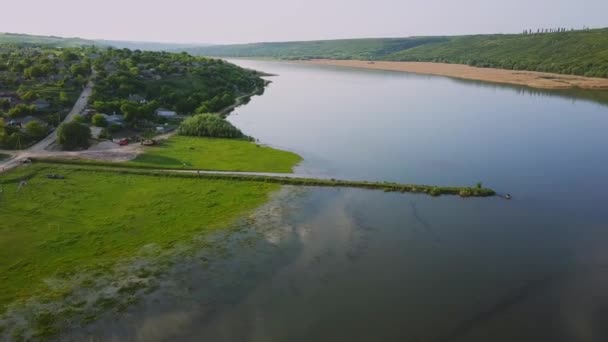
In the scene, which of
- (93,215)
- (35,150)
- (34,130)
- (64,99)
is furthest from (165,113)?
(93,215)

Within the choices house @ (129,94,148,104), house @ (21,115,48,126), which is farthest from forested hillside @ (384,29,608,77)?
house @ (21,115,48,126)

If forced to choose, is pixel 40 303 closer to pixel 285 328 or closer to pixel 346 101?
pixel 285 328

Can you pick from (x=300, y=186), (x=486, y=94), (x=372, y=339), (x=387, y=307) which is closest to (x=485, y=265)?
(x=387, y=307)

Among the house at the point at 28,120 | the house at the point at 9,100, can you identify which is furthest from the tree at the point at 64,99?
the house at the point at 28,120

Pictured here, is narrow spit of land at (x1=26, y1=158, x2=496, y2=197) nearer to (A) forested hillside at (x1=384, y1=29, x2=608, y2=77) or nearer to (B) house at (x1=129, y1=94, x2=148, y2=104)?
(B) house at (x1=129, y1=94, x2=148, y2=104)

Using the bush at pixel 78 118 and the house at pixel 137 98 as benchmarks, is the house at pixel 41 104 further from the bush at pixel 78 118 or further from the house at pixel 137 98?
the house at pixel 137 98
